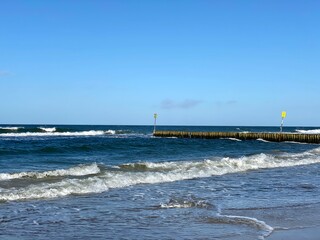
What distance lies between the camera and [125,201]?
489 inches

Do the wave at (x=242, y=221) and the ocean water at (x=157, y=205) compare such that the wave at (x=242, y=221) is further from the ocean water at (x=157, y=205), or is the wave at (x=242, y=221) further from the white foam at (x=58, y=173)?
the white foam at (x=58, y=173)

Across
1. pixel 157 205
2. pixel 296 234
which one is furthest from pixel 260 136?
pixel 296 234

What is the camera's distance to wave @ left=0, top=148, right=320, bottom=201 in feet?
44.1

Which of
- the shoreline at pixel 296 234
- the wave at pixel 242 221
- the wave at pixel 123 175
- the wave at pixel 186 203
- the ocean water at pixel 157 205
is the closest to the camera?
the shoreline at pixel 296 234

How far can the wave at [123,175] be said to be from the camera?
1344 cm

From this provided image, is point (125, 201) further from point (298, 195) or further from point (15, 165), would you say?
point (15, 165)

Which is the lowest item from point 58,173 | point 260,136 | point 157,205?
point 157,205

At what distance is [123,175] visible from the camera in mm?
17609

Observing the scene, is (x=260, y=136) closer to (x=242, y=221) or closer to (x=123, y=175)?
(x=123, y=175)

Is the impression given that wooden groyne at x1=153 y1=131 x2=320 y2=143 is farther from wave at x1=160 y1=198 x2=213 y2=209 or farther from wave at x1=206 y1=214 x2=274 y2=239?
wave at x1=206 y1=214 x2=274 y2=239

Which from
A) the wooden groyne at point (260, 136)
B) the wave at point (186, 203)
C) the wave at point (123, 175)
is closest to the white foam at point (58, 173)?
the wave at point (123, 175)

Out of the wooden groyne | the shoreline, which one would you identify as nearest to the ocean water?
the shoreline

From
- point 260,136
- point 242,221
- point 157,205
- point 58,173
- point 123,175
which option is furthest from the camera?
point 260,136

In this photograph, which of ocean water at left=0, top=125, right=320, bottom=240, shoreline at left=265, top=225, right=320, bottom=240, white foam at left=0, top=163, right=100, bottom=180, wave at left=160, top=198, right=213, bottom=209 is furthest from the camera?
white foam at left=0, top=163, right=100, bottom=180
